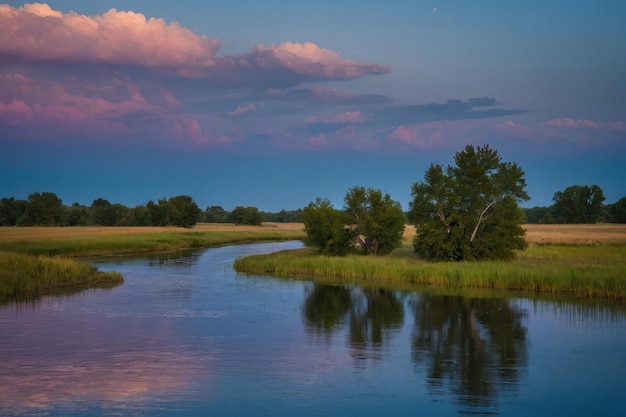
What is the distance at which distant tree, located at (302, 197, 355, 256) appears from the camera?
4959 cm

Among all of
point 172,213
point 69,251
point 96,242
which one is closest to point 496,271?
point 69,251

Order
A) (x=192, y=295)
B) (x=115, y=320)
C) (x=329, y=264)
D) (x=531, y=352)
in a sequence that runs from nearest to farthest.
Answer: (x=531, y=352) < (x=115, y=320) < (x=192, y=295) < (x=329, y=264)

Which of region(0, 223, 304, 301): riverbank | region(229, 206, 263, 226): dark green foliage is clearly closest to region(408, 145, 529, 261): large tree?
region(0, 223, 304, 301): riverbank

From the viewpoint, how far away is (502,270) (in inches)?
1398

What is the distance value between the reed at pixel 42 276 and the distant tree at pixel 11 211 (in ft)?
301

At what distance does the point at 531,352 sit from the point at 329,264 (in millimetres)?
23361

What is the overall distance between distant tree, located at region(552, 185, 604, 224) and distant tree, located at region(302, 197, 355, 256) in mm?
79112

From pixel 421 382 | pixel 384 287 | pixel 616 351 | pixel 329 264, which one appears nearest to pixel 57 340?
pixel 421 382

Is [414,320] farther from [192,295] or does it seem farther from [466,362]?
[192,295]

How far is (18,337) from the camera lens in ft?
69.0

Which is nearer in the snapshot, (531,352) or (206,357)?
(206,357)

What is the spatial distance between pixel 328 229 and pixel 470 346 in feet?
97.6

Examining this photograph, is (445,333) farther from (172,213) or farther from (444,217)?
(172,213)

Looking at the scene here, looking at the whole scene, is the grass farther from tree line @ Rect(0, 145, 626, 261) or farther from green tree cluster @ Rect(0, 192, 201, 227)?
green tree cluster @ Rect(0, 192, 201, 227)
